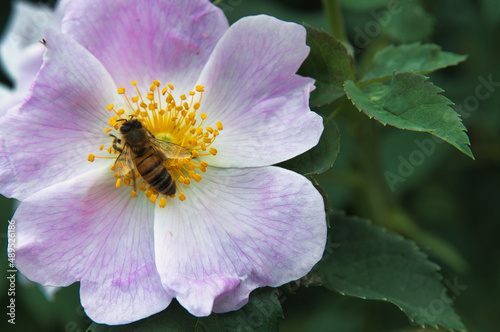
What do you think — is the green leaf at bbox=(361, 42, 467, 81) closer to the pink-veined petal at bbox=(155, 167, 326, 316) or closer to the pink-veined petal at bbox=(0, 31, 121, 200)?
the pink-veined petal at bbox=(155, 167, 326, 316)

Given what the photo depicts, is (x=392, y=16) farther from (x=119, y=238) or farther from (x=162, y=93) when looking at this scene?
(x=119, y=238)

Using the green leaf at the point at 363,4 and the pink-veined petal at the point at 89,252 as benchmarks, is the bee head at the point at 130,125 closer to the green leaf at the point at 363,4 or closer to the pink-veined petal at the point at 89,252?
the pink-veined petal at the point at 89,252

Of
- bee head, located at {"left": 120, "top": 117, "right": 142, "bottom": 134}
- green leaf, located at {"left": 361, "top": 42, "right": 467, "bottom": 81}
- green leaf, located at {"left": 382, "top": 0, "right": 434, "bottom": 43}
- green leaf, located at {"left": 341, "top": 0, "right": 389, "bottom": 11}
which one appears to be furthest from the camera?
green leaf, located at {"left": 341, "top": 0, "right": 389, "bottom": 11}

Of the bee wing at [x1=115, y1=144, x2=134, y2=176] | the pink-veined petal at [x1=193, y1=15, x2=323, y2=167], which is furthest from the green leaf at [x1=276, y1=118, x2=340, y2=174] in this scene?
the bee wing at [x1=115, y1=144, x2=134, y2=176]

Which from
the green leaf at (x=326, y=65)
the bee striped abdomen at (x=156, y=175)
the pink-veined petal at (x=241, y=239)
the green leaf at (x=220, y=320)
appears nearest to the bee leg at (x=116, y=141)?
the bee striped abdomen at (x=156, y=175)

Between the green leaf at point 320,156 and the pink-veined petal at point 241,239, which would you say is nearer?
the pink-veined petal at point 241,239

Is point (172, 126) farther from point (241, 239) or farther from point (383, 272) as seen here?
point (383, 272)
